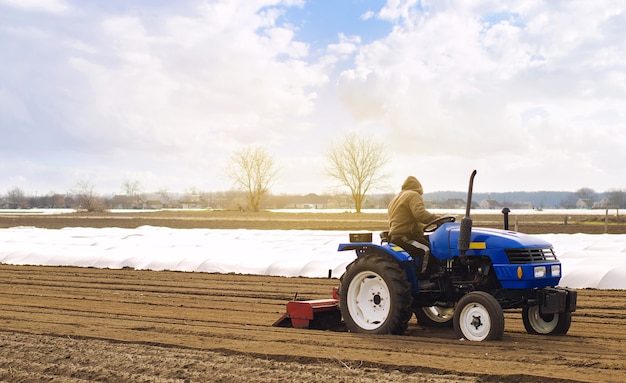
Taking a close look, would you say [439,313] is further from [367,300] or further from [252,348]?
[252,348]

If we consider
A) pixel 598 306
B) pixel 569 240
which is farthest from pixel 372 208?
pixel 598 306

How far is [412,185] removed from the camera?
7.08 metres

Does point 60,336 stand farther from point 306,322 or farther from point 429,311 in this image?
point 429,311

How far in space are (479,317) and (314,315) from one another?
1901 mm

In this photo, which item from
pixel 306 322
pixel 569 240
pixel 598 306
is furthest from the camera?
pixel 569 240

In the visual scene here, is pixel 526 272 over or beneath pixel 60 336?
over

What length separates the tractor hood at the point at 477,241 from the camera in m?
6.68

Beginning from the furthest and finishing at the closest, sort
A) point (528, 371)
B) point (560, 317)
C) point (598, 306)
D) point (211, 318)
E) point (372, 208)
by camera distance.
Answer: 1. point (372, 208)
2. point (598, 306)
3. point (211, 318)
4. point (560, 317)
5. point (528, 371)

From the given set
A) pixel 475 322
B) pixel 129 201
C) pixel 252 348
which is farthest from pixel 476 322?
pixel 129 201

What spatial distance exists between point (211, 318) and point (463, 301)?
3.58m

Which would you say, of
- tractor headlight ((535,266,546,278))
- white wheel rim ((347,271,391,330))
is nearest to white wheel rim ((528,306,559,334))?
tractor headlight ((535,266,546,278))

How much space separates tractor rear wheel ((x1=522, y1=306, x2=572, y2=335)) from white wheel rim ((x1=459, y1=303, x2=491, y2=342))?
89 centimetres

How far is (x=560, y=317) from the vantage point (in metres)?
7.11

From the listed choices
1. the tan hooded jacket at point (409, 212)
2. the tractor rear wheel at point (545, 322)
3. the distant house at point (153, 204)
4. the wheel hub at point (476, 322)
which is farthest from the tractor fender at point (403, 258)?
the distant house at point (153, 204)
